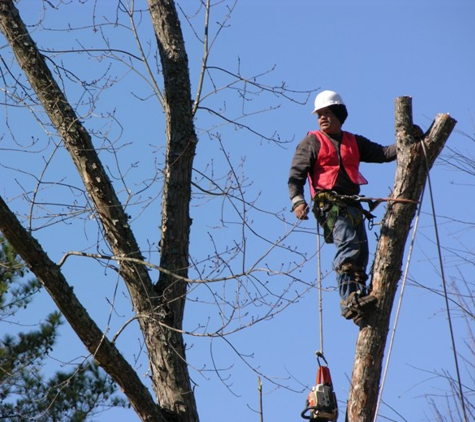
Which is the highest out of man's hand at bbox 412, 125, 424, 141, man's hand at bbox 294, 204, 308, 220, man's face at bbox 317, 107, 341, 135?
man's face at bbox 317, 107, 341, 135

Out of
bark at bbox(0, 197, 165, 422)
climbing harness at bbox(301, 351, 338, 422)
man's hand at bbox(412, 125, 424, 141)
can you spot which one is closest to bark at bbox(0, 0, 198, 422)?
bark at bbox(0, 197, 165, 422)

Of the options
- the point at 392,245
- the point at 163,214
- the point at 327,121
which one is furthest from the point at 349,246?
the point at 163,214

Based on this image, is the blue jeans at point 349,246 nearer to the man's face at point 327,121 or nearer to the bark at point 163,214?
the man's face at point 327,121

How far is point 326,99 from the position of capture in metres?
7.24

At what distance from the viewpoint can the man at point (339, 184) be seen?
673 centimetres

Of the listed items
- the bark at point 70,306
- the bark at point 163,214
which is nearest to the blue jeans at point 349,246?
the bark at point 163,214

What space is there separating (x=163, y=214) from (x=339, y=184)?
1.28m

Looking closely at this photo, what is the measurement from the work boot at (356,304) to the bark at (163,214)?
1.15m

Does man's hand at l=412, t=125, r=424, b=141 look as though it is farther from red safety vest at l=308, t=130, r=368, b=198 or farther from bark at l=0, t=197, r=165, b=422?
bark at l=0, t=197, r=165, b=422

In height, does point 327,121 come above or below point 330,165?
above

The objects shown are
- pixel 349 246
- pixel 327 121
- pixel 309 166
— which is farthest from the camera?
pixel 327 121

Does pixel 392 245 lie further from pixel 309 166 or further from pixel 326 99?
pixel 326 99

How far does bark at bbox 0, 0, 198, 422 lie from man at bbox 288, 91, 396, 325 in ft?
2.90

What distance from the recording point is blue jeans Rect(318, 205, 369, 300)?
671 cm
